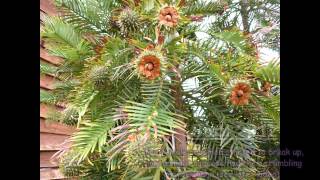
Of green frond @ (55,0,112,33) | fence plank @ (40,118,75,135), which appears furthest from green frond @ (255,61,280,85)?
fence plank @ (40,118,75,135)

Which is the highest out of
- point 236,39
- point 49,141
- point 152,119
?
point 236,39

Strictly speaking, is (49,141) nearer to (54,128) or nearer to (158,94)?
(54,128)

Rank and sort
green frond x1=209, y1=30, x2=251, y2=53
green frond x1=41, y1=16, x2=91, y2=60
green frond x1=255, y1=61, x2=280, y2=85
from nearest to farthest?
green frond x1=255, y1=61, x2=280, y2=85 → green frond x1=209, y1=30, x2=251, y2=53 → green frond x1=41, y1=16, x2=91, y2=60

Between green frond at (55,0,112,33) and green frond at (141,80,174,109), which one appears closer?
green frond at (141,80,174,109)

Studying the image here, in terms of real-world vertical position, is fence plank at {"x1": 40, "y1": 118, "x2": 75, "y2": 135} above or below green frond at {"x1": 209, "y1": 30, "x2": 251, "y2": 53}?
below

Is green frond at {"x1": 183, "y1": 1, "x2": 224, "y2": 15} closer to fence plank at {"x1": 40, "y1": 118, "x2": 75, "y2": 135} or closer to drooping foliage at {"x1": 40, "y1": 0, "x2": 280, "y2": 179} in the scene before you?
drooping foliage at {"x1": 40, "y1": 0, "x2": 280, "y2": 179}

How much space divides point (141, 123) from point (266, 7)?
51 centimetres

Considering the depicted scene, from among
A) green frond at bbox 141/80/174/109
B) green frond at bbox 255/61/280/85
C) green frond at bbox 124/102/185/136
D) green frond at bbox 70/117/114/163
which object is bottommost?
green frond at bbox 70/117/114/163

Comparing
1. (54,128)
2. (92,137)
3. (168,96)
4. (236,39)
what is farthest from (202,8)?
(54,128)

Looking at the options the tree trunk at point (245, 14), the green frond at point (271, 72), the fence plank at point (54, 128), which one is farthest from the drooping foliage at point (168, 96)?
the fence plank at point (54, 128)

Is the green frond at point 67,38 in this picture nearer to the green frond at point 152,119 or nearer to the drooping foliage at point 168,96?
the drooping foliage at point 168,96

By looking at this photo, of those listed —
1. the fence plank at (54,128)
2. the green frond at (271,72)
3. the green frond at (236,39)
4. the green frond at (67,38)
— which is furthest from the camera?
the fence plank at (54,128)

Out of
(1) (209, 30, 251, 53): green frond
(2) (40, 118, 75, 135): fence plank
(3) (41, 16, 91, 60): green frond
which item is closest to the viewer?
(1) (209, 30, 251, 53): green frond
